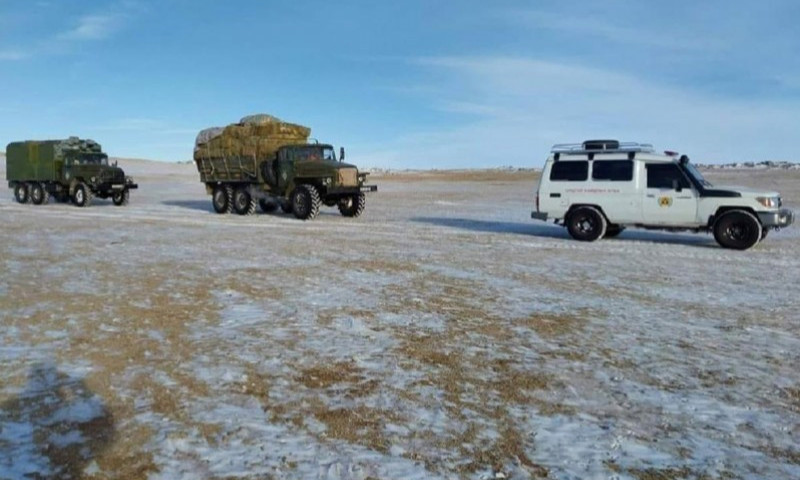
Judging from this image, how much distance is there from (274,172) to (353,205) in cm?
293

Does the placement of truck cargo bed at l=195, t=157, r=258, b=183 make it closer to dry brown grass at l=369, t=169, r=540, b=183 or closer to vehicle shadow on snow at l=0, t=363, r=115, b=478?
vehicle shadow on snow at l=0, t=363, r=115, b=478

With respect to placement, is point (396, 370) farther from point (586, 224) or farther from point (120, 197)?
point (120, 197)

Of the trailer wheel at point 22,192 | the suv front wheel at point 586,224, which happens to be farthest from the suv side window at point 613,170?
the trailer wheel at point 22,192

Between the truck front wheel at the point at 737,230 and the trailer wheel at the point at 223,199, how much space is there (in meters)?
16.2

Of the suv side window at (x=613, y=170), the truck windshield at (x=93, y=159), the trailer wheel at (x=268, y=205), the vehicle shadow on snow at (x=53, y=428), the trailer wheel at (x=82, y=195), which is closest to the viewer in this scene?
the vehicle shadow on snow at (x=53, y=428)

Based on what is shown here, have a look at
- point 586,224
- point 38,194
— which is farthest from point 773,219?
point 38,194

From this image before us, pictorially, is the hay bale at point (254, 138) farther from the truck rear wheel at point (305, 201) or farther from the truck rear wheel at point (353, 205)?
the truck rear wheel at point (353, 205)

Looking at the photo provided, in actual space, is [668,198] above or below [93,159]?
below

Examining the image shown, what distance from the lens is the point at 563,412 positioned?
4258mm

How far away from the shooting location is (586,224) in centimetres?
1449

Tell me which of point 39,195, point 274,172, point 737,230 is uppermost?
point 274,172

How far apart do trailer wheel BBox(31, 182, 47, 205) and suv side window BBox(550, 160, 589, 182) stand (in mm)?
23032

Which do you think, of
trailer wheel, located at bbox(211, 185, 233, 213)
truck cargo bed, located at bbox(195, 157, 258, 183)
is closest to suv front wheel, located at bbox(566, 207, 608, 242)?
truck cargo bed, located at bbox(195, 157, 258, 183)

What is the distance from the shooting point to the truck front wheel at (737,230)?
1274cm
